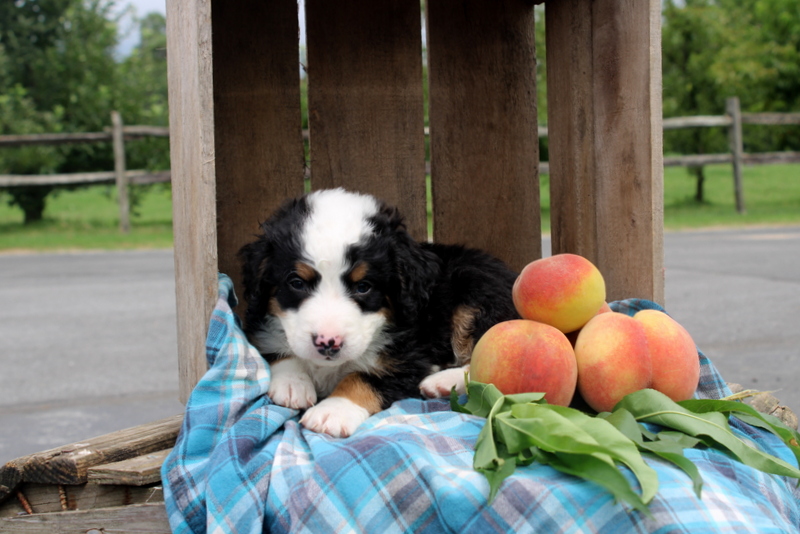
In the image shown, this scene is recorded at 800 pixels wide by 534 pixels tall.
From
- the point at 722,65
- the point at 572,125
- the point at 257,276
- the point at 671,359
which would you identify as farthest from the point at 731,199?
the point at 257,276

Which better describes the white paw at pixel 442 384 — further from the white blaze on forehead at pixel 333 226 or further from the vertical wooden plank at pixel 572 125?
the vertical wooden plank at pixel 572 125

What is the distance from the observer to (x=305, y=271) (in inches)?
90.0

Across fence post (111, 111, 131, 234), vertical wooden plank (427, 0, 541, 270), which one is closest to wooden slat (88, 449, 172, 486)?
vertical wooden plank (427, 0, 541, 270)

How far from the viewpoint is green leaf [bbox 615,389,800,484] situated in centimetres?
194

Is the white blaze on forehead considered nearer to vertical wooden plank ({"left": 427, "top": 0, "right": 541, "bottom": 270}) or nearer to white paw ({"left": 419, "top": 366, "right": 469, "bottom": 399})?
white paw ({"left": 419, "top": 366, "right": 469, "bottom": 399})

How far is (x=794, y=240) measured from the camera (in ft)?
38.7

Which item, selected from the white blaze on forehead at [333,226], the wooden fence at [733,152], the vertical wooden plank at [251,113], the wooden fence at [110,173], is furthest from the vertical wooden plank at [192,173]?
the wooden fence at [733,152]

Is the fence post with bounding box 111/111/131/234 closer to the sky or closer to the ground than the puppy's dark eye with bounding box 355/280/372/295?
closer to the sky

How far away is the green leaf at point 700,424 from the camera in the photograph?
6.36ft

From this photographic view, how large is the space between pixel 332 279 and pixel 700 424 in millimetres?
1079

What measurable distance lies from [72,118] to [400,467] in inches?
753

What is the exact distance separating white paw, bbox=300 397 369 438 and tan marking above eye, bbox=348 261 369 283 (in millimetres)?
364

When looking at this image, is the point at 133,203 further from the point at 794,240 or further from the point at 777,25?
the point at 777,25

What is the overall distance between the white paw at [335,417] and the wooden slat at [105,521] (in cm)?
45
